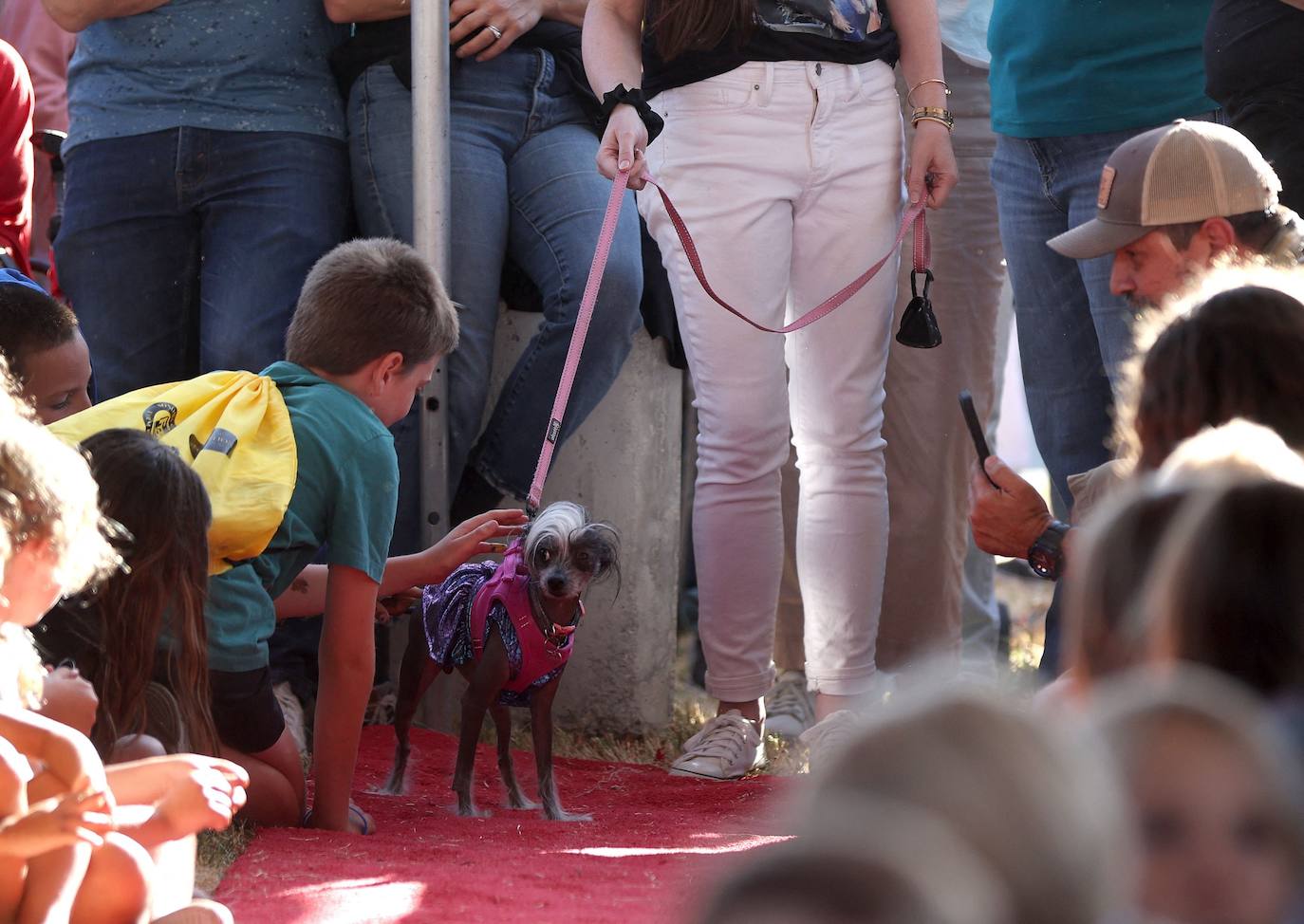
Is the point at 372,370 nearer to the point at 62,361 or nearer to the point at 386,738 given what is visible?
the point at 62,361

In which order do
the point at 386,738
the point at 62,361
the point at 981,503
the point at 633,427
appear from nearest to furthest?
the point at 981,503 → the point at 62,361 → the point at 386,738 → the point at 633,427

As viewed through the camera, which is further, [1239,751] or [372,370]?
[372,370]

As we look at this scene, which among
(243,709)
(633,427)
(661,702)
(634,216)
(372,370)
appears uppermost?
(634,216)

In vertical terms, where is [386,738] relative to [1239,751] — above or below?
below

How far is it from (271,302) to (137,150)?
1.59 ft

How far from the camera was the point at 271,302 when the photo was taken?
3.96 meters

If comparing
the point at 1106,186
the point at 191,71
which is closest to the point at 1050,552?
the point at 1106,186

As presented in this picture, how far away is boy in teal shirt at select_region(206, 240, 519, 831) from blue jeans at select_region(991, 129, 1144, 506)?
137 cm

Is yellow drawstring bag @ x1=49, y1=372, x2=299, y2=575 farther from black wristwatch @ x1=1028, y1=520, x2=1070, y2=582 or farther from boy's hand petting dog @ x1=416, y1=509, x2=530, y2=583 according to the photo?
black wristwatch @ x1=1028, y1=520, x2=1070, y2=582

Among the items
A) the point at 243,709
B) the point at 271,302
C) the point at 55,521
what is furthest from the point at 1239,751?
the point at 271,302

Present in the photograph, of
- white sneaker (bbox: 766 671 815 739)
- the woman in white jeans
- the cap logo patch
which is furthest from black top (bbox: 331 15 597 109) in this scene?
white sneaker (bbox: 766 671 815 739)

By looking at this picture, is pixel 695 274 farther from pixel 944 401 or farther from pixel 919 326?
pixel 944 401

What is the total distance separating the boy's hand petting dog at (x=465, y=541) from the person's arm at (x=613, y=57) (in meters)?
0.82

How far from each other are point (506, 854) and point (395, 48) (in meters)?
2.27
